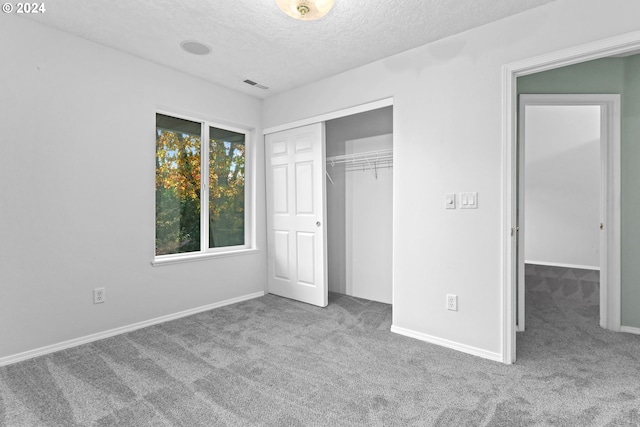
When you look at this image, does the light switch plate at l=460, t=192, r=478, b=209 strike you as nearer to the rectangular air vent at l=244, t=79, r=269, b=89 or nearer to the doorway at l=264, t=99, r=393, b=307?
the doorway at l=264, t=99, r=393, b=307

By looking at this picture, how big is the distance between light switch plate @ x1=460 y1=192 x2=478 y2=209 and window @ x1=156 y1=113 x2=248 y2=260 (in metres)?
2.56

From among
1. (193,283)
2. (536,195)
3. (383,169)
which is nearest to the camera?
(193,283)

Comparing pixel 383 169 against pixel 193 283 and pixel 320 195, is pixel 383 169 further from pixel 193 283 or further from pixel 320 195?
pixel 193 283

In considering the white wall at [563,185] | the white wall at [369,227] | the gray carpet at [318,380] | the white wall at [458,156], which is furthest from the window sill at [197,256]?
the white wall at [563,185]

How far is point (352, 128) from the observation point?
3965 mm

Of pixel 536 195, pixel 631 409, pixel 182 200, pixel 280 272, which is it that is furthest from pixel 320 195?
pixel 536 195

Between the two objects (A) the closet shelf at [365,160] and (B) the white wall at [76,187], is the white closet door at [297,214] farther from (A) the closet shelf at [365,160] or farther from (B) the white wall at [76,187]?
(B) the white wall at [76,187]

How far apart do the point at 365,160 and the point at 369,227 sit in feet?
2.59

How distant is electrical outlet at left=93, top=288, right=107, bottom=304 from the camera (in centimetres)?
270

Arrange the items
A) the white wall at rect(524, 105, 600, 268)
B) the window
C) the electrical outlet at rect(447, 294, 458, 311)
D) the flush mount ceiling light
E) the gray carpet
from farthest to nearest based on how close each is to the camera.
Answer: the white wall at rect(524, 105, 600, 268)
the window
the electrical outlet at rect(447, 294, 458, 311)
the flush mount ceiling light
the gray carpet

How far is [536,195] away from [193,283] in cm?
556

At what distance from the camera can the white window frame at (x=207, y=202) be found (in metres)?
3.32

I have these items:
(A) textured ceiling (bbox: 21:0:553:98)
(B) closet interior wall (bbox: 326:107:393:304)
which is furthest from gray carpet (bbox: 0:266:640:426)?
A: (A) textured ceiling (bbox: 21:0:553:98)

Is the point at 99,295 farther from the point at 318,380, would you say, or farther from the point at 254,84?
the point at 254,84
